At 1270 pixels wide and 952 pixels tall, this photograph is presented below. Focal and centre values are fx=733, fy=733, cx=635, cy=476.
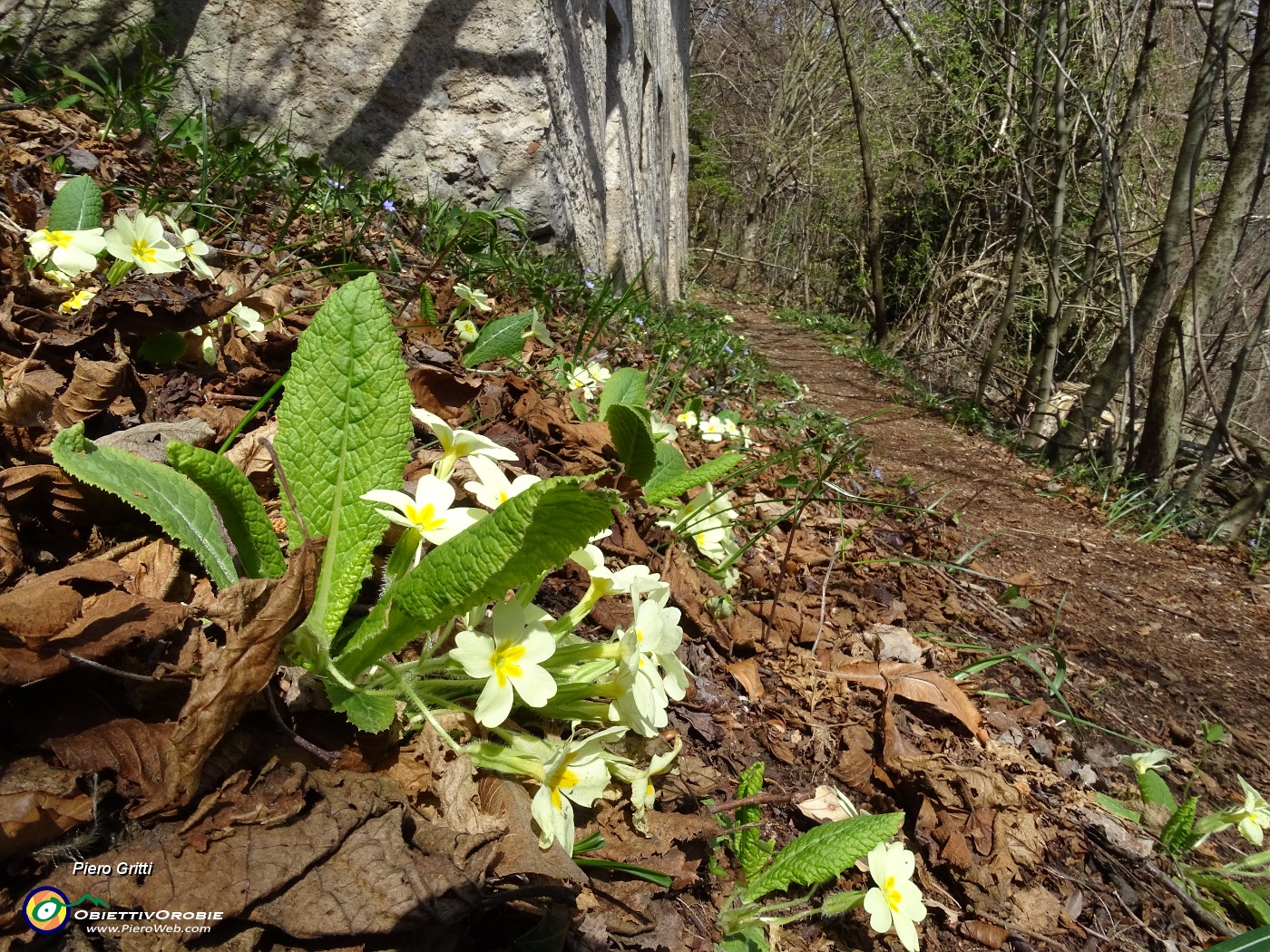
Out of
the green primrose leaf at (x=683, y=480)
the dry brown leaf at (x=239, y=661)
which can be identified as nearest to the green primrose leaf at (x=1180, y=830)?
the green primrose leaf at (x=683, y=480)

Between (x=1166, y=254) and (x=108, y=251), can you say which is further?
(x=1166, y=254)

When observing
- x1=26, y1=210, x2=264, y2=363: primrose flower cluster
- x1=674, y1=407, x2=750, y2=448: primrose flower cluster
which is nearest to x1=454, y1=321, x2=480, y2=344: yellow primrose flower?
x1=26, y1=210, x2=264, y2=363: primrose flower cluster

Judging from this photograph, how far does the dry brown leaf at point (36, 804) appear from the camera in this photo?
0.68 m

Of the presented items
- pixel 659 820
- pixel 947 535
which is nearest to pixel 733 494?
pixel 947 535

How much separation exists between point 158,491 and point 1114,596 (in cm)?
394

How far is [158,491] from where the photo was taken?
0.96 meters

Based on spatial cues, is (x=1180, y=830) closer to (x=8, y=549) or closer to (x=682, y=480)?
(x=682, y=480)

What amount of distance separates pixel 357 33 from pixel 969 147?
365 inches

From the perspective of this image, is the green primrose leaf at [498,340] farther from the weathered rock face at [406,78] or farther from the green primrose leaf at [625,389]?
the weathered rock face at [406,78]

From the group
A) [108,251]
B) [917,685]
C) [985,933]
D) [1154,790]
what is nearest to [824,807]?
[985,933]

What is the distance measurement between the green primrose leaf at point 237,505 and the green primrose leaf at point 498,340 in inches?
40.9

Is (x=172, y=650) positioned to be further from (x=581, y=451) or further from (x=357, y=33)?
(x=357, y=33)

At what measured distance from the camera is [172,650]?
3.00 ft

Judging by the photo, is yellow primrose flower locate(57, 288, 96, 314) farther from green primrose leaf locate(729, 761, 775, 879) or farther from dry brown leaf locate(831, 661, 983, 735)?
dry brown leaf locate(831, 661, 983, 735)
